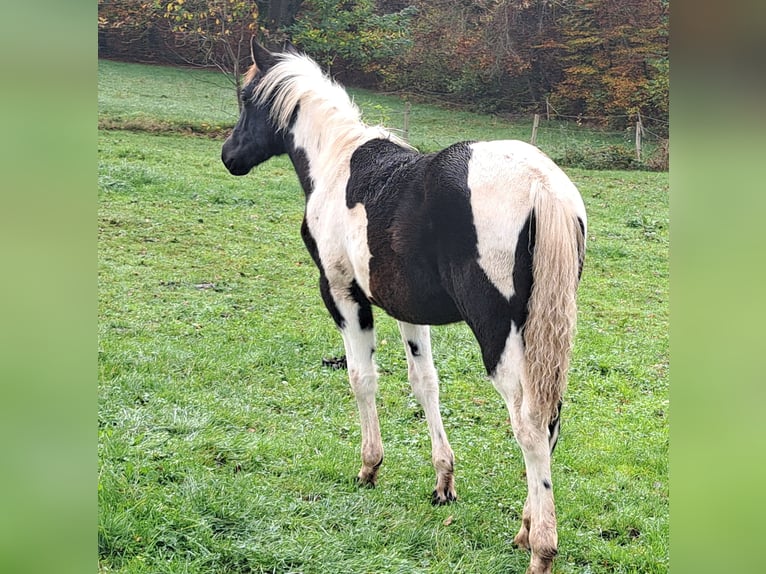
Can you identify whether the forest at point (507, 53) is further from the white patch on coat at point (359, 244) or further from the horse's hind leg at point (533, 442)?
the horse's hind leg at point (533, 442)

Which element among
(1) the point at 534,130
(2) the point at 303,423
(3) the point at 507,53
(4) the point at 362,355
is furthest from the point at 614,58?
(4) the point at 362,355

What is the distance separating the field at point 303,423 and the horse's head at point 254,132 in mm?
1549

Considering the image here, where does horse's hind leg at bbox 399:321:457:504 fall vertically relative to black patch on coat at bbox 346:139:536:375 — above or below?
below

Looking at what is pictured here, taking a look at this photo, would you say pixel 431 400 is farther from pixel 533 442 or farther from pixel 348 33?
pixel 348 33

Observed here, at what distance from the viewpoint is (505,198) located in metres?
2.33

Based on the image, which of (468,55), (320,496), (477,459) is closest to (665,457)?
(477,459)

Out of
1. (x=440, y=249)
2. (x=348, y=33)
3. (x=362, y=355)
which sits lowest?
(x=362, y=355)

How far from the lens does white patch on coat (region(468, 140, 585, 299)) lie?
229 cm

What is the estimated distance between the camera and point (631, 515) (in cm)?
295

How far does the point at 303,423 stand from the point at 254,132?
1.79 meters

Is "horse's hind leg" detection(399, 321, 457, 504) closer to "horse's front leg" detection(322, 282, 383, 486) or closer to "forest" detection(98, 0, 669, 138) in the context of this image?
"horse's front leg" detection(322, 282, 383, 486)

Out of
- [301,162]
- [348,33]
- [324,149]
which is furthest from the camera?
[348,33]

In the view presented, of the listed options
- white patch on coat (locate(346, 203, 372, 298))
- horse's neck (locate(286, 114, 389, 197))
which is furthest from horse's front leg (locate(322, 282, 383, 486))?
horse's neck (locate(286, 114, 389, 197))

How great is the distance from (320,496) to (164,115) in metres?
11.0
